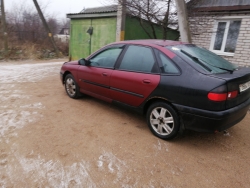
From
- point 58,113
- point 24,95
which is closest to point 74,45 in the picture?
point 24,95

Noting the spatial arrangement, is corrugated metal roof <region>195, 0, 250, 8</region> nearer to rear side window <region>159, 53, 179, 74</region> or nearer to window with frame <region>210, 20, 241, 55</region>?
window with frame <region>210, 20, 241, 55</region>

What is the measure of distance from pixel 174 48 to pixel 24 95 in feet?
13.4

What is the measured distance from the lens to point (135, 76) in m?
3.24

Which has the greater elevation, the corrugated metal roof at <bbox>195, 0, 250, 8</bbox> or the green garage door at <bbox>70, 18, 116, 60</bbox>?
the corrugated metal roof at <bbox>195, 0, 250, 8</bbox>

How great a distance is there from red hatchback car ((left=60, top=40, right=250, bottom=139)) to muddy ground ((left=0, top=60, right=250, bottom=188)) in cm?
40

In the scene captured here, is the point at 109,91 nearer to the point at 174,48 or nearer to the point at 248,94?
the point at 174,48

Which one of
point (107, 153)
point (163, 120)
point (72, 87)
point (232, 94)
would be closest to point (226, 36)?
point (232, 94)

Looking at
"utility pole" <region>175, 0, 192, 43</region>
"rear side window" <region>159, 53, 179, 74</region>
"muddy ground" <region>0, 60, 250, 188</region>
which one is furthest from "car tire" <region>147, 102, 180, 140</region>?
"utility pole" <region>175, 0, 192, 43</region>

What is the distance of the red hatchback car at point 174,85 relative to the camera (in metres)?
2.50

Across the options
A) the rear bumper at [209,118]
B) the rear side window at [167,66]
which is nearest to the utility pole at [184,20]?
the rear side window at [167,66]

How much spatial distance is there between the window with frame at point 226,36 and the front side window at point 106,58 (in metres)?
5.08

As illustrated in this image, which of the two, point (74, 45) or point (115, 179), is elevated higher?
point (74, 45)

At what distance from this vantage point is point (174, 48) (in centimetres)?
311

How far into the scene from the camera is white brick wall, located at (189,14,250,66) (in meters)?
6.36
